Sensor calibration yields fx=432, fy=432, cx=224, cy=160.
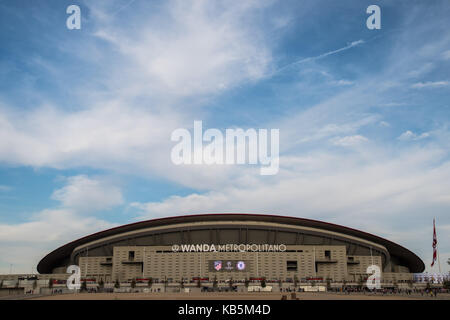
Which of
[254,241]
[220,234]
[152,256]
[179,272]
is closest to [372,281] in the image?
[254,241]

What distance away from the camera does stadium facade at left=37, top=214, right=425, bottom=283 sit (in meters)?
133

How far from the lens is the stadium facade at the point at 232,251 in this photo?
13262cm

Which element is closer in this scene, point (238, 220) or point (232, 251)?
point (232, 251)

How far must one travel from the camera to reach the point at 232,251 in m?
134

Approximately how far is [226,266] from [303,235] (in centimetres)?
2915

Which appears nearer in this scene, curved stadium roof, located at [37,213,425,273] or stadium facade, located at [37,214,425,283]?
stadium facade, located at [37,214,425,283]

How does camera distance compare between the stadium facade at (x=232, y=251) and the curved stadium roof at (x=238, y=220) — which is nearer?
the stadium facade at (x=232, y=251)

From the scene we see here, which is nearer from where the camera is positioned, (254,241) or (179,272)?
(179,272)

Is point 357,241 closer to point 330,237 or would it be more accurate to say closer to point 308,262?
point 330,237

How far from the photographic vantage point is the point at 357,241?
474ft

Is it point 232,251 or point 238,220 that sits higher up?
point 238,220

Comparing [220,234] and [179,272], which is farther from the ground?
[220,234]
